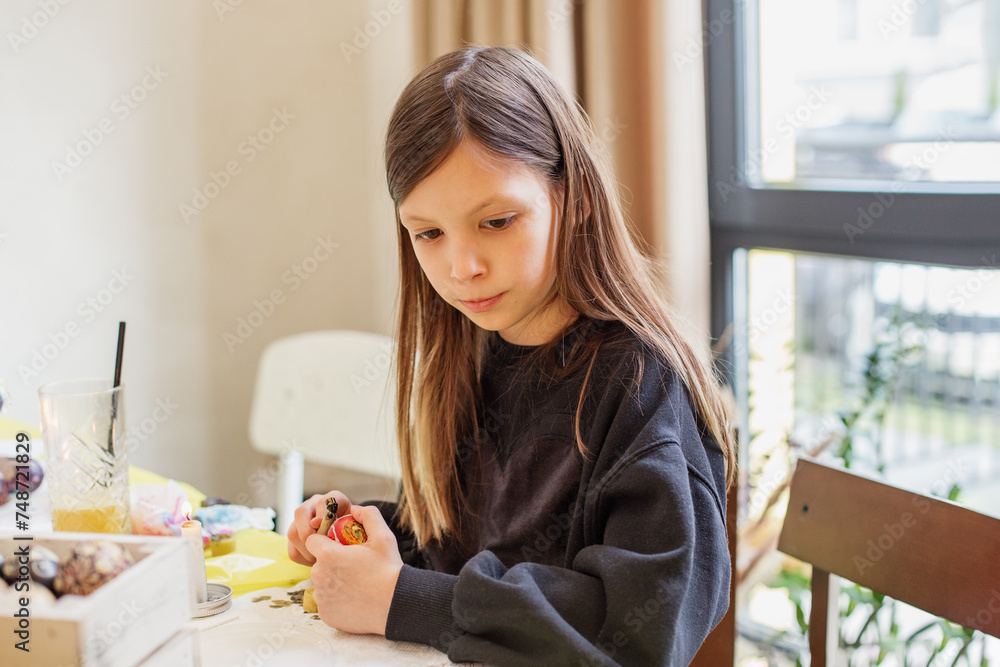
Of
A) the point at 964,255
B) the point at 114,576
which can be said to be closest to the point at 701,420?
the point at 114,576

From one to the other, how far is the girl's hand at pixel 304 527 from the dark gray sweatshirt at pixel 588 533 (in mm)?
153

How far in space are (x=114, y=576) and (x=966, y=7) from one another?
1.55 meters

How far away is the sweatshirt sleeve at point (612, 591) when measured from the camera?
69cm

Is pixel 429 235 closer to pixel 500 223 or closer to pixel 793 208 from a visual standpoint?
pixel 500 223
